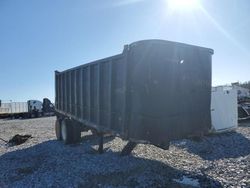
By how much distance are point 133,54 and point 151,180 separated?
10.2ft

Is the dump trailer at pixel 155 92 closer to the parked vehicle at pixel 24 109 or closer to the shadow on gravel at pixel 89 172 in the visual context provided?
the shadow on gravel at pixel 89 172

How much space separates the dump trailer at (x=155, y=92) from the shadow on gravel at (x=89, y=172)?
94 cm

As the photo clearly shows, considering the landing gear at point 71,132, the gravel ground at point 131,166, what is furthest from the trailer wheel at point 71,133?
the gravel ground at point 131,166

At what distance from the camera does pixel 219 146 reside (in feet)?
42.7

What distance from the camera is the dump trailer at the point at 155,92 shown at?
833cm

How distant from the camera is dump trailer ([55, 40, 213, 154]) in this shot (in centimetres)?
833

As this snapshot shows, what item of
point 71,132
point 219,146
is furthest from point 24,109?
point 219,146

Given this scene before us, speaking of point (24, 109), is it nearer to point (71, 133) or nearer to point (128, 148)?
point (71, 133)

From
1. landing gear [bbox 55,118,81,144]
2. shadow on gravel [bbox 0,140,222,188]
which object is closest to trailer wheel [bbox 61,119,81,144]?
landing gear [bbox 55,118,81,144]

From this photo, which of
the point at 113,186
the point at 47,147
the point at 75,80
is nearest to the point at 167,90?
the point at 113,186

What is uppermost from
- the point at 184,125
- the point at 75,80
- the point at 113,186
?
the point at 75,80

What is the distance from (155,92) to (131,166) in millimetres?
2593

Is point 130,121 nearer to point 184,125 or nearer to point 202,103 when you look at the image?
point 184,125

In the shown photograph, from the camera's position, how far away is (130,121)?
8.50 m
